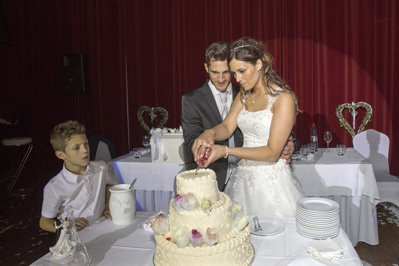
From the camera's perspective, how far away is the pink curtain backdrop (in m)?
5.74

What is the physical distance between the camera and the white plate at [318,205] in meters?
1.52

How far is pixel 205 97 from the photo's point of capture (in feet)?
8.83

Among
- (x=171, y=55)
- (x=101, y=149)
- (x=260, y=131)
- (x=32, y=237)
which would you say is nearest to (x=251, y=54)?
(x=260, y=131)

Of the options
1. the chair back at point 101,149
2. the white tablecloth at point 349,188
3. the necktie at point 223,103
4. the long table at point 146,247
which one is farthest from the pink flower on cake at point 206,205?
the chair back at point 101,149

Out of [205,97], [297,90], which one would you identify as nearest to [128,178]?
[205,97]

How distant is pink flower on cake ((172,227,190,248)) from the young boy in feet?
2.77

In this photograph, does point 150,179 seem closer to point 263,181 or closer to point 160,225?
point 263,181

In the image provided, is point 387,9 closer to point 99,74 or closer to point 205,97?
point 205,97

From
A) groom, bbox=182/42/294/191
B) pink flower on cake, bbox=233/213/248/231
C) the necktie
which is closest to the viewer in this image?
pink flower on cake, bbox=233/213/248/231

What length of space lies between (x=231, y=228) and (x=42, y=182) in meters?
6.49

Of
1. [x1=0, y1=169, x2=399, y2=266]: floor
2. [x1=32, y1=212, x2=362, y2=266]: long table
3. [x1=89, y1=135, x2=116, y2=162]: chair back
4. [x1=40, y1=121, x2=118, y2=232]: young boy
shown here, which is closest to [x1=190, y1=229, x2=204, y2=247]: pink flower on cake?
[x1=32, y1=212, x2=362, y2=266]: long table

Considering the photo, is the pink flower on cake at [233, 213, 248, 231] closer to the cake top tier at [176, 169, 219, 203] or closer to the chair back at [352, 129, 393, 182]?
the cake top tier at [176, 169, 219, 203]

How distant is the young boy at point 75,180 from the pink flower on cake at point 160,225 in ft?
2.39

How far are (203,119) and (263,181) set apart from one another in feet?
2.46
